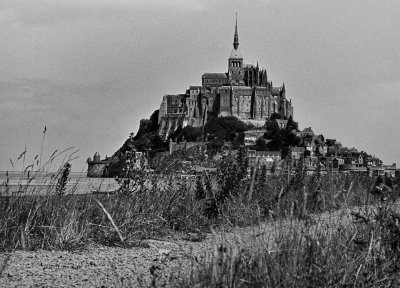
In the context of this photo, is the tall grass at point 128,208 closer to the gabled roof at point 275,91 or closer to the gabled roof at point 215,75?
the gabled roof at point 275,91

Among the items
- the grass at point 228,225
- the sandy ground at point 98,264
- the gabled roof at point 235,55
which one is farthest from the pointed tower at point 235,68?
the sandy ground at point 98,264

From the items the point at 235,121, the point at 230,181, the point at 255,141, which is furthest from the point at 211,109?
the point at 230,181

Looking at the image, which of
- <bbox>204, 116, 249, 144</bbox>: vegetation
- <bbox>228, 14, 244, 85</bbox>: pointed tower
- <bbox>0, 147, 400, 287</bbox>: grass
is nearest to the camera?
<bbox>0, 147, 400, 287</bbox>: grass

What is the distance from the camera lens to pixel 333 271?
3420 mm

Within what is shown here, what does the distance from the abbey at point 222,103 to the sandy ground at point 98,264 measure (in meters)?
92.6

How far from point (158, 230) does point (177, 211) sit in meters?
0.69

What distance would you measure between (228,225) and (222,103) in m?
93.5

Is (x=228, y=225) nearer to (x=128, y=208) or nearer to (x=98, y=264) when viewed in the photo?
(x=128, y=208)

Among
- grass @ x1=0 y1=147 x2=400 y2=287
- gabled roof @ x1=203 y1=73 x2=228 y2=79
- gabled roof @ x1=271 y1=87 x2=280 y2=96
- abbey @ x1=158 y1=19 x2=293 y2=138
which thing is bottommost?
grass @ x1=0 y1=147 x2=400 y2=287

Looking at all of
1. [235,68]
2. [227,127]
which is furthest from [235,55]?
[227,127]

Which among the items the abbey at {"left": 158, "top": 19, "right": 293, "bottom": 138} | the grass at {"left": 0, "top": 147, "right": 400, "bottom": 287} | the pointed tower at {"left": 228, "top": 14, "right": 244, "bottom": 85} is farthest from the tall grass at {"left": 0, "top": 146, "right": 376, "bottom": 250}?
the pointed tower at {"left": 228, "top": 14, "right": 244, "bottom": 85}

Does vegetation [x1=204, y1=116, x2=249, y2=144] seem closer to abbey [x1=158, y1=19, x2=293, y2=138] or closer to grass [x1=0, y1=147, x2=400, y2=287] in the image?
abbey [x1=158, y1=19, x2=293, y2=138]

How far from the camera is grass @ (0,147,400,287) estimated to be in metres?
3.25

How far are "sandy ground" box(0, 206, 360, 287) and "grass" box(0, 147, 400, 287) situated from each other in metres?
0.15
